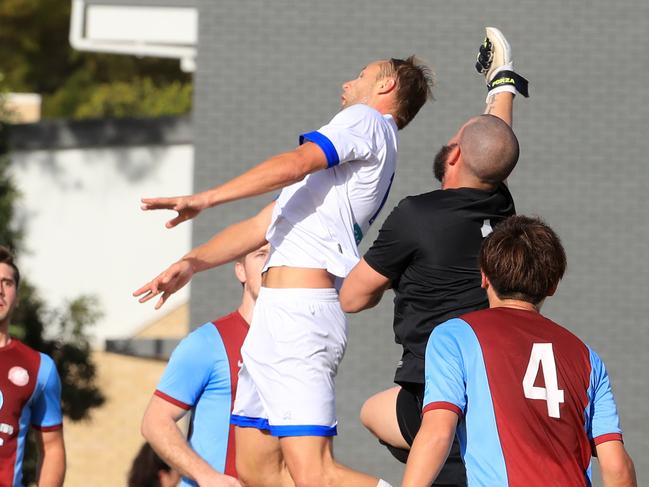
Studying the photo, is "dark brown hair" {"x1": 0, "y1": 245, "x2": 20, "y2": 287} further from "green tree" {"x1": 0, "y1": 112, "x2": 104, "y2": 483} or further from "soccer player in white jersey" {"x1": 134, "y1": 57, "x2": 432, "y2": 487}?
"green tree" {"x1": 0, "y1": 112, "x2": 104, "y2": 483}

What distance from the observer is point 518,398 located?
3404 mm

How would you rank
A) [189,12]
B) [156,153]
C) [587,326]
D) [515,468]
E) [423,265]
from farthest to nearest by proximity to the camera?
1. [156,153]
2. [189,12]
3. [587,326]
4. [423,265]
5. [515,468]

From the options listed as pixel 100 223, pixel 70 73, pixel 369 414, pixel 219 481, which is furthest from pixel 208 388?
pixel 70 73

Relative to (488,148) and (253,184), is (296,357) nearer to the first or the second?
(253,184)

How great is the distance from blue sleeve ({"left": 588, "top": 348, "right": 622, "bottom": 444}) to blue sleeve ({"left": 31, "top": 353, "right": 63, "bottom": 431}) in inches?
114

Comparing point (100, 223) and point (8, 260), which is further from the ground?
point (8, 260)

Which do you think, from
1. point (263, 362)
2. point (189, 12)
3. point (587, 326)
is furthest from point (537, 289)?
point (189, 12)

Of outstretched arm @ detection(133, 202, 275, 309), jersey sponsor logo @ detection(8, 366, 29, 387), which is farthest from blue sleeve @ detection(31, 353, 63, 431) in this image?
outstretched arm @ detection(133, 202, 275, 309)

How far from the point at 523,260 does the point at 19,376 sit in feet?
9.28

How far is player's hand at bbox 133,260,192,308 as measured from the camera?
4.21 m

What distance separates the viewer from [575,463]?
3.43 metres

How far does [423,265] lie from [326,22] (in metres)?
6.08

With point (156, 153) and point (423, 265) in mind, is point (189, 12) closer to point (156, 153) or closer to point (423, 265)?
point (156, 153)

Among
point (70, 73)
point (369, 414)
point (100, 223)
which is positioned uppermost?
point (369, 414)
